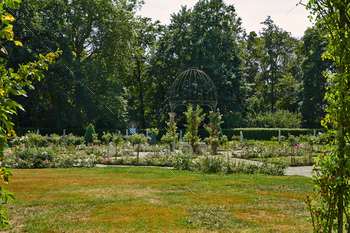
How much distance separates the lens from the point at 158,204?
6.08 meters

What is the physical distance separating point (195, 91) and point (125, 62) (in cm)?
1033

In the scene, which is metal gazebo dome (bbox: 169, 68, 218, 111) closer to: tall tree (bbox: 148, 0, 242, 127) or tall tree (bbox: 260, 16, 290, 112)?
tall tree (bbox: 148, 0, 242, 127)

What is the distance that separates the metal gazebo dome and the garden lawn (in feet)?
33.3

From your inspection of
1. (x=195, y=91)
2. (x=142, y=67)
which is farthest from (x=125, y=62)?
(x=195, y=91)

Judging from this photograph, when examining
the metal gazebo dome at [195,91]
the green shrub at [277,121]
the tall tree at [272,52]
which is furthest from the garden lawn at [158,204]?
the tall tree at [272,52]

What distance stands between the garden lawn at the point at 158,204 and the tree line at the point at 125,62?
67.2 ft

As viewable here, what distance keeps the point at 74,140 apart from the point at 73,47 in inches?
657

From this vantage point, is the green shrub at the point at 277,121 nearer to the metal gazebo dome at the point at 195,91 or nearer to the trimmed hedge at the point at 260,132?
the trimmed hedge at the point at 260,132

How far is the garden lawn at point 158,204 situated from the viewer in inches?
189

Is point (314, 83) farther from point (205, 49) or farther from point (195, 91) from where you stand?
point (195, 91)

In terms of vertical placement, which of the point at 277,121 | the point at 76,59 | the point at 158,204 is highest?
the point at 76,59

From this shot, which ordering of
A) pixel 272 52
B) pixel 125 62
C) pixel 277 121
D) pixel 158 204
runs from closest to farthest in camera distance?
1. pixel 158 204
2. pixel 277 121
3. pixel 125 62
4. pixel 272 52

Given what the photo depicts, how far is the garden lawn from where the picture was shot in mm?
4789

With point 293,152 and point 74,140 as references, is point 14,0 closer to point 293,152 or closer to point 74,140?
point 293,152
